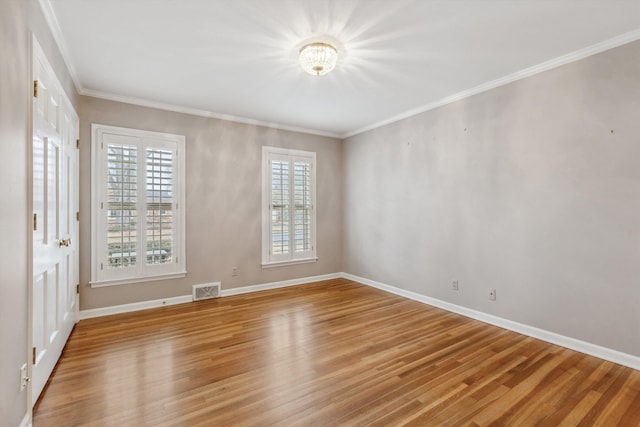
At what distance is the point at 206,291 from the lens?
14.2ft

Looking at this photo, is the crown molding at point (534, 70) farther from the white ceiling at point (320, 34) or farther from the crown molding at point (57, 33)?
the crown molding at point (57, 33)

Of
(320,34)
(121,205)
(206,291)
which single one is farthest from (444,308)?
(121,205)

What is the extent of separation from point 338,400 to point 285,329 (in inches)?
51.7

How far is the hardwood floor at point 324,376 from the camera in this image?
6.18 ft

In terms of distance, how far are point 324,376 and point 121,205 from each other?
10.6 ft

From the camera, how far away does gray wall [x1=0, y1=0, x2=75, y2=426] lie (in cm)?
146

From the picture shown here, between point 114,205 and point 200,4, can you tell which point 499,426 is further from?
point 114,205

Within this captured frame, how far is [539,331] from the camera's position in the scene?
3.00 m

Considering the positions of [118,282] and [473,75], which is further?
[118,282]

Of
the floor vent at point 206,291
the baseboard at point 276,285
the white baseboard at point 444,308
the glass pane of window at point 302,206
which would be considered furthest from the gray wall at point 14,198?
the glass pane of window at point 302,206

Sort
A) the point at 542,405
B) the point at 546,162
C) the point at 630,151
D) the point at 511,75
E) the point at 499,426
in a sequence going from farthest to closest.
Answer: the point at 511,75
the point at 546,162
the point at 630,151
the point at 542,405
the point at 499,426

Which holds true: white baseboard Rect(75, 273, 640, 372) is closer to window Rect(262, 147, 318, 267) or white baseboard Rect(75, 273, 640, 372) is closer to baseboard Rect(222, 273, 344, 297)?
baseboard Rect(222, 273, 344, 297)

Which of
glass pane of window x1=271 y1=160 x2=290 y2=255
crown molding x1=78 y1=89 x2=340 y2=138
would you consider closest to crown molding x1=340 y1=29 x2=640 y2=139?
crown molding x1=78 y1=89 x2=340 y2=138

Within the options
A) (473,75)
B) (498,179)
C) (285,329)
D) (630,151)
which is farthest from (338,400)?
(473,75)
